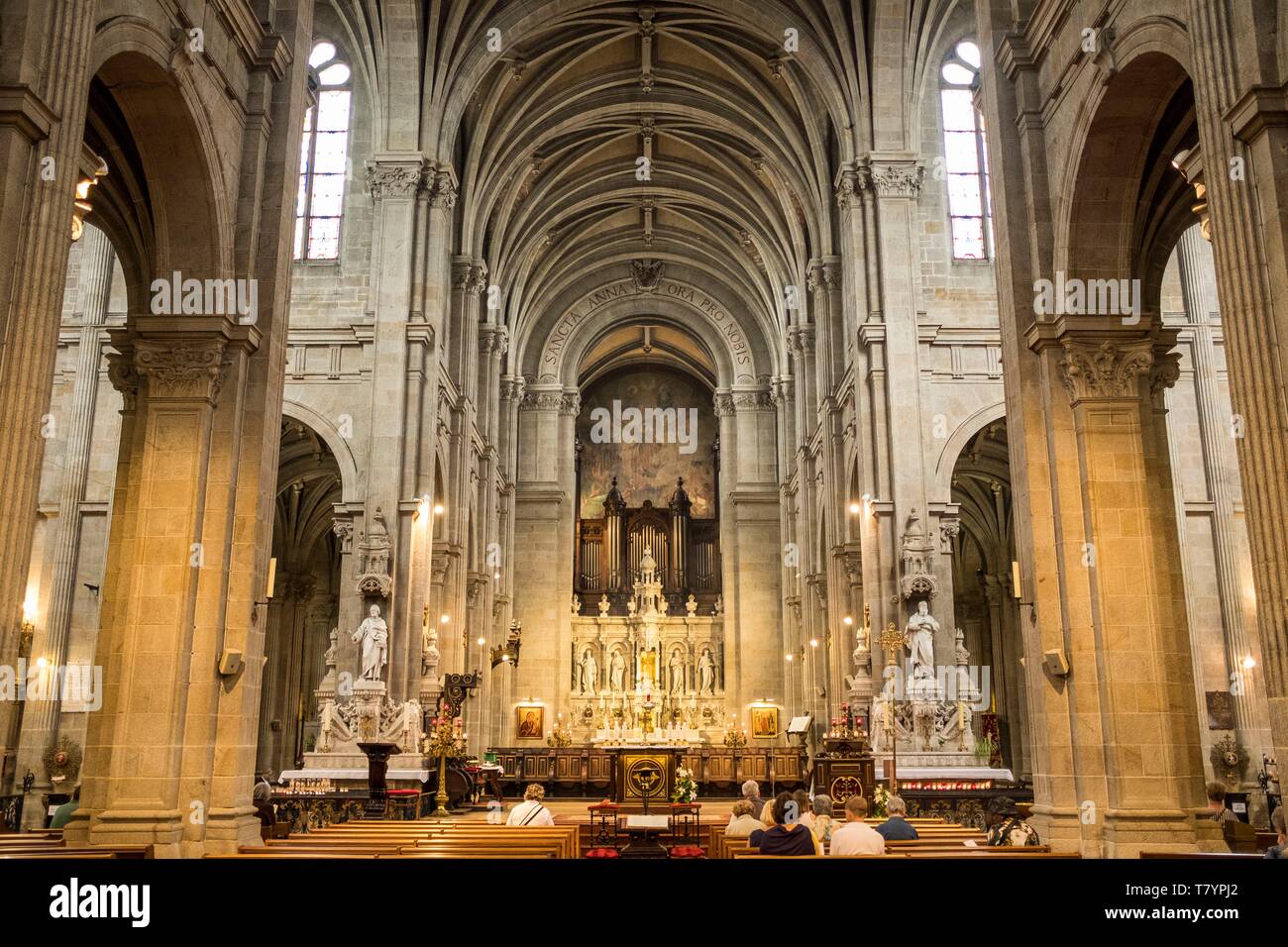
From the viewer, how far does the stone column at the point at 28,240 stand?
25.0ft

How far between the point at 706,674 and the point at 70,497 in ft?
87.2

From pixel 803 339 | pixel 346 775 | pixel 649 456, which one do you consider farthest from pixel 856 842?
pixel 649 456

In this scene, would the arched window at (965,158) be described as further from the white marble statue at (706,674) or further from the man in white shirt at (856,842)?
the white marble statue at (706,674)

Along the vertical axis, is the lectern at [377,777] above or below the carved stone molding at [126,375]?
below

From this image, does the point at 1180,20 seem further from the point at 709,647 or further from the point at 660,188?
the point at 709,647

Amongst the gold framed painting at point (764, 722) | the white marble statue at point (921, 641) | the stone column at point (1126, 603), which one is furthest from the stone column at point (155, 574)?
the gold framed painting at point (764, 722)

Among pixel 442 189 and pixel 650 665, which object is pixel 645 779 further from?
pixel 650 665

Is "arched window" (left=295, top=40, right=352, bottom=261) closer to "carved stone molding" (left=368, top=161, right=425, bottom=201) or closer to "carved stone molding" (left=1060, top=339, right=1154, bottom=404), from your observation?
"carved stone molding" (left=368, top=161, right=425, bottom=201)

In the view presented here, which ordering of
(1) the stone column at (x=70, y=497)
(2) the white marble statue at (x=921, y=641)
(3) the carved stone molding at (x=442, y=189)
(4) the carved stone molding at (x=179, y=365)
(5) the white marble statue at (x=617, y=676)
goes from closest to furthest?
(4) the carved stone molding at (x=179, y=365) → (1) the stone column at (x=70, y=497) → (2) the white marble statue at (x=921, y=641) → (3) the carved stone molding at (x=442, y=189) → (5) the white marble statue at (x=617, y=676)

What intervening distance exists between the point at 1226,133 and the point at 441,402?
20.6 meters

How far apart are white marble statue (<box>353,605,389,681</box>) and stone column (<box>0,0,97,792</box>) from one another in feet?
41.7

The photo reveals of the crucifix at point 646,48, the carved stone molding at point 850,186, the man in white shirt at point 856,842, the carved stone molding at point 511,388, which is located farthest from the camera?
the carved stone molding at point 511,388

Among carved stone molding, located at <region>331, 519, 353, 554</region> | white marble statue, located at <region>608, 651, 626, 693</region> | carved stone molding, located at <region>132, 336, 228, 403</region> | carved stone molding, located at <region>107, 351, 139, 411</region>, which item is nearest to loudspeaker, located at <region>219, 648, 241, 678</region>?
carved stone molding, located at <region>132, 336, 228, 403</region>

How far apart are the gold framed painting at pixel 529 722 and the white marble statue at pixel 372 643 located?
62.5 feet
